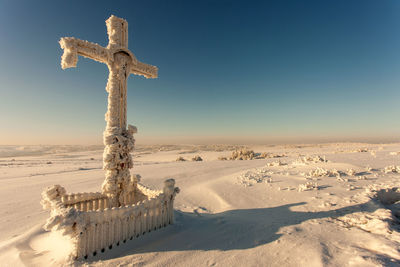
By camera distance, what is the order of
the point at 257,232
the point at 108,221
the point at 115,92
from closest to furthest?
the point at 108,221, the point at 257,232, the point at 115,92

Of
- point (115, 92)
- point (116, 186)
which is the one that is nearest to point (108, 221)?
point (116, 186)

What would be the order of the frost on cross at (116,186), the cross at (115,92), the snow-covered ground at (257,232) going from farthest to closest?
the cross at (115,92)
the frost on cross at (116,186)
the snow-covered ground at (257,232)

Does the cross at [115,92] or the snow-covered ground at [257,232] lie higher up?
the cross at [115,92]

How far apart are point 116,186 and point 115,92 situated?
95.3 inches

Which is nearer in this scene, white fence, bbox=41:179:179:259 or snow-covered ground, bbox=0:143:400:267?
white fence, bbox=41:179:179:259

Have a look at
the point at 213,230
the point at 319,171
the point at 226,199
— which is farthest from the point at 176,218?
the point at 319,171

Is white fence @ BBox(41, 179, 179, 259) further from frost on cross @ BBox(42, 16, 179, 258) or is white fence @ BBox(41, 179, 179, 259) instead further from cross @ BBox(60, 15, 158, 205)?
cross @ BBox(60, 15, 158, 205)

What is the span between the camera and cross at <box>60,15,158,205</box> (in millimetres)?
4461

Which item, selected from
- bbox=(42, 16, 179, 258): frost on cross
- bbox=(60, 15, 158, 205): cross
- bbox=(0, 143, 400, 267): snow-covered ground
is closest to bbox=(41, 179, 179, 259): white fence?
bbox=(42, 16, 179, 258): frost on cross

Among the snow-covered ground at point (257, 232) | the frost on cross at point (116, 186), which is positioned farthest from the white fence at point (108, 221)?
the snow-covered ground at point (257, 232)

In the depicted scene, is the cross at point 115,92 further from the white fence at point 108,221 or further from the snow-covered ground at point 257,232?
the snow-covered ground at point 257,232

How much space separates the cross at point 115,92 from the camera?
4.46m

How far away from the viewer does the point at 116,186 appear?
4773mm

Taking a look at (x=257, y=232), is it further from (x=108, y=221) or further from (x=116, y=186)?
(x=116, y=186)
